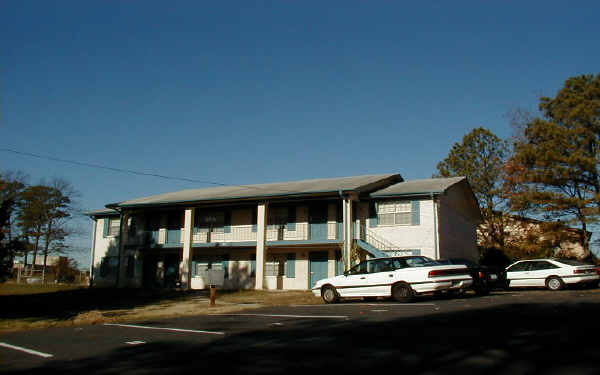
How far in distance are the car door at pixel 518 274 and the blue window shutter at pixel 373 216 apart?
277 inches

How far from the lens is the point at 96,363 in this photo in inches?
294

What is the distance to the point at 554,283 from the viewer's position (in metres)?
18.7

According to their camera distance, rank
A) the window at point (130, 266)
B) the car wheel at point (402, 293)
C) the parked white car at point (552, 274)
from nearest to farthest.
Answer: the car wheel at point (402, 293)
the parked white car at point (552, 274)
the window at point (130, 266)

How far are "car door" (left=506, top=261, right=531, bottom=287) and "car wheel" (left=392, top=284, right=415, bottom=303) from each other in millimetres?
6403

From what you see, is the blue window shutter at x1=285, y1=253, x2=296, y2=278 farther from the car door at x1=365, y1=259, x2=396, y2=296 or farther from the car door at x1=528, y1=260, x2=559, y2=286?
the car door at x1=528, y1=260, x2=559, y2=286

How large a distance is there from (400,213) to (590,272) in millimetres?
8680

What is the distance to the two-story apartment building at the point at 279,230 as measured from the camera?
24828mm

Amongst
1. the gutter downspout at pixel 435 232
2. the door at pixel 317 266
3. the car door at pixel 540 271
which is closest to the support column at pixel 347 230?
the door at pixel 317 266

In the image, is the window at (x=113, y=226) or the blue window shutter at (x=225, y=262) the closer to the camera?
the blue window shutter at (x=225, y=262)

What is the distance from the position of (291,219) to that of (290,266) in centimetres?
244

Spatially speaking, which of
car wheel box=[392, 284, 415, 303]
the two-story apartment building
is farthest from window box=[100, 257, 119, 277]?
car wheel box=[392, 284, 415, 303]

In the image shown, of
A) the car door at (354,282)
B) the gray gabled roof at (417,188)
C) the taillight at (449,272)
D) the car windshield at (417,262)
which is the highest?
the gray gabled roof at (417,188)

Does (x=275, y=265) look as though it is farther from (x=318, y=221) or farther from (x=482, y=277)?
(x=482, y=277)

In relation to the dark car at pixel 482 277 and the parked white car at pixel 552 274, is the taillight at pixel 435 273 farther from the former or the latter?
the parked white car at pixel 552 274
